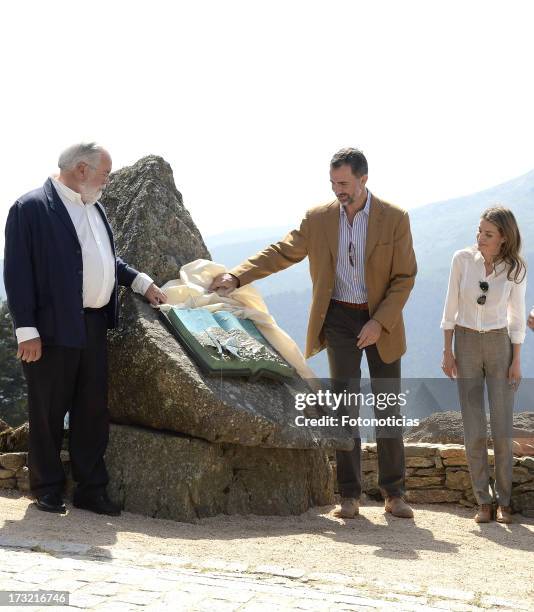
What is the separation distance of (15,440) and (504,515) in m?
3.71

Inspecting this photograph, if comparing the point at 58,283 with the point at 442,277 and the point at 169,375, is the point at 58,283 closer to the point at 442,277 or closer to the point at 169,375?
the point at 169,375

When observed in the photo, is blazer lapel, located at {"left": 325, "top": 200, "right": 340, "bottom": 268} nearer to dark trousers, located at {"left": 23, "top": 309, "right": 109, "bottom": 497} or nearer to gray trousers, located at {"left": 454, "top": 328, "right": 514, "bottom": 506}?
gray trousers, located at {"left": 454, "top": 328, "right": 514, "bottom": 506}

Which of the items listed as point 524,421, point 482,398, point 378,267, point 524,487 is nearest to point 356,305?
point 378,267

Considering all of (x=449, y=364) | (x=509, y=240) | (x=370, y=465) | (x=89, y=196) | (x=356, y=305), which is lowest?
(x=370, y=465)

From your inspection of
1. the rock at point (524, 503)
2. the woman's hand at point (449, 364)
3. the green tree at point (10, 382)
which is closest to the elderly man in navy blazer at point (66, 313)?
the woman's hand at point (449, 364)

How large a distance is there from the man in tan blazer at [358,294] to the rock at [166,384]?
36cm

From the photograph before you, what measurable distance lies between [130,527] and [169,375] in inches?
42.2

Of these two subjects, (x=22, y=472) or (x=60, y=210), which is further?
(x=22, y=472)

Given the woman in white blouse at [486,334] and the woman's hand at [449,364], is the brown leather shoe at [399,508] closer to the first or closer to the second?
the woman in white blouse at [486,334]

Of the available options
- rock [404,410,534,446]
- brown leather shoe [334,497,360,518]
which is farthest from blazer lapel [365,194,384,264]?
rock [404,410,534,446]

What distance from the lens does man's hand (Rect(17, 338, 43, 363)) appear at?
19.0ft

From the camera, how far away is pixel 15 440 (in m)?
7.20

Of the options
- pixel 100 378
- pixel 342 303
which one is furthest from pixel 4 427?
pixel 342 303

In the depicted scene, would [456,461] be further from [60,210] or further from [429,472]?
[60,210]
